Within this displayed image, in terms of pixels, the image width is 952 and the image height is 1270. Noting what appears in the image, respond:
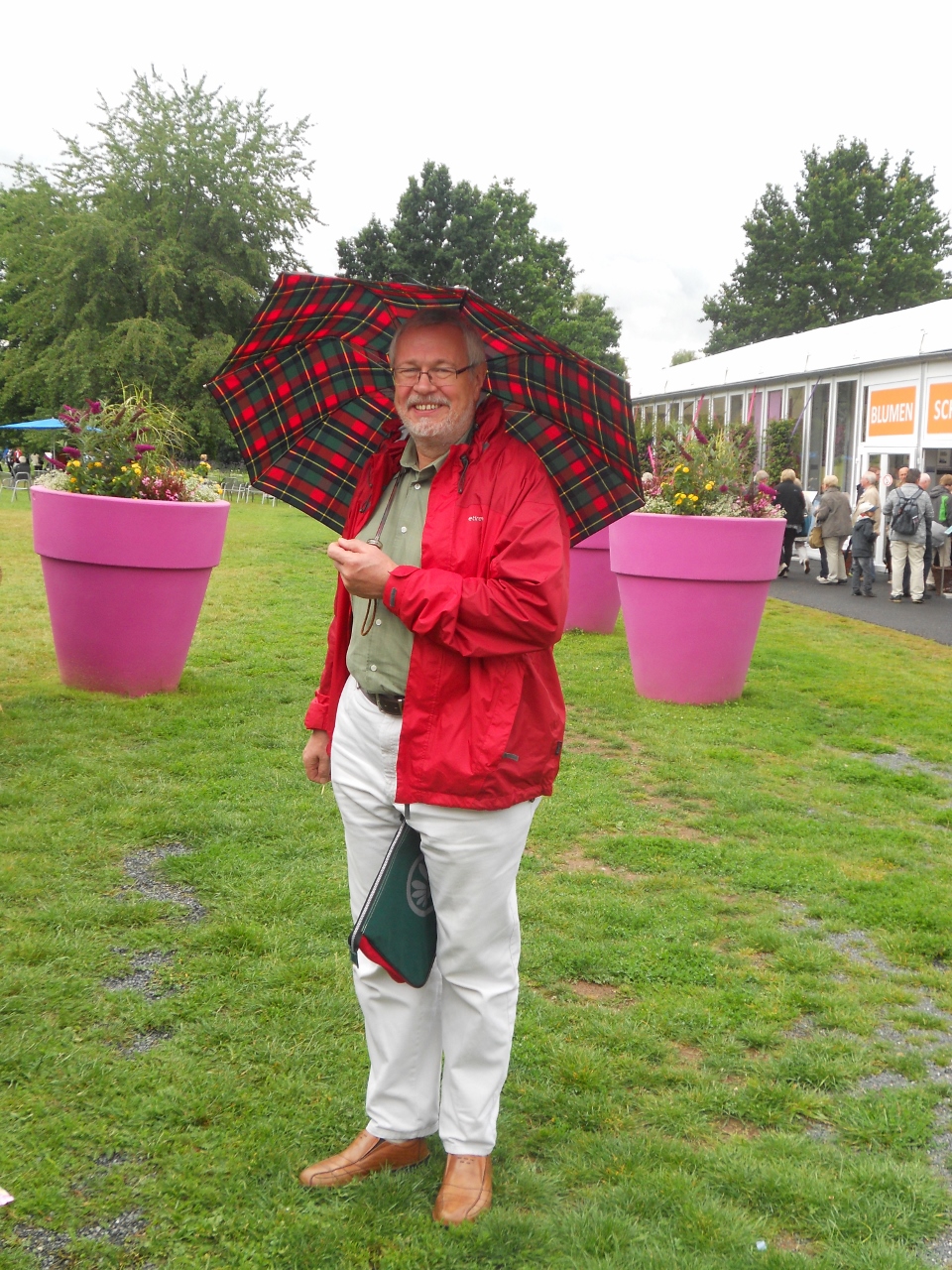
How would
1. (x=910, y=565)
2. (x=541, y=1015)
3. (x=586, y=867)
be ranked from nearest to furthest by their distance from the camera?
(x=541, y=1015)
(x=586, y=867)
(x=910, y=565)

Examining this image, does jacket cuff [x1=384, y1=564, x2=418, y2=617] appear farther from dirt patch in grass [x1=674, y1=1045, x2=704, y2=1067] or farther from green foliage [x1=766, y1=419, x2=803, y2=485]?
green foliage [x1=766, y1=419, x2=803, y2=485]

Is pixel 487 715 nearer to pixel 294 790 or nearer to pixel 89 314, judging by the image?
pixel 294 790

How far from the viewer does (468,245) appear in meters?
55.8

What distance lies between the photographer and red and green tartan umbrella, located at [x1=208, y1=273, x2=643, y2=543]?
2742 mm

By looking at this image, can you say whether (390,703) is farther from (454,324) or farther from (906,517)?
(906,517)

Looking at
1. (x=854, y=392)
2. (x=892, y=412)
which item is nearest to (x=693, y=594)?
(x=892, y=412)

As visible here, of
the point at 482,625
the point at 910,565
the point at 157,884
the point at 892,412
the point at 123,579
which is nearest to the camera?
Answer: the point at 482,625

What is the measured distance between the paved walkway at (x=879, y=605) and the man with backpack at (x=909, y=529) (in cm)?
28

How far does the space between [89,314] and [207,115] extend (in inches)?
357

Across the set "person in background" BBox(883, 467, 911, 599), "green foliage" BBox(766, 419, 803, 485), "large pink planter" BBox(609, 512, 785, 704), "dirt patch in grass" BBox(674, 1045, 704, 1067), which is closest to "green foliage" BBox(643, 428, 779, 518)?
"large pink planter" BBox(609, 512, 785, 704)

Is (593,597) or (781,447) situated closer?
(593,597)

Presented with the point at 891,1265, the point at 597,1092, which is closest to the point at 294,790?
the point at 597,1092

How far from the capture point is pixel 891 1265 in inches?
102

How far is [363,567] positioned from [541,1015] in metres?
1.87
